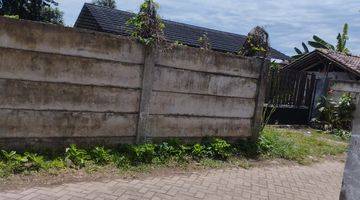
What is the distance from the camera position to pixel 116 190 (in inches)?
213

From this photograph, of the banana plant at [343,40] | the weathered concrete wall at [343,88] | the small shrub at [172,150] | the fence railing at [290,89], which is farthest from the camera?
the banana plant at [343,40]

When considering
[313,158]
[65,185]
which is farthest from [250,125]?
[65,185]

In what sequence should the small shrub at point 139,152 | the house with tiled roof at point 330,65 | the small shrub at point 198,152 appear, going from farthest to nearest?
the house with tiled roof at point 330,65, the small shrub at point 198,152, the small shrub at point 139,152

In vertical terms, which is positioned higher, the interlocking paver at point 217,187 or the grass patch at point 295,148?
the grass patch at point 295,148

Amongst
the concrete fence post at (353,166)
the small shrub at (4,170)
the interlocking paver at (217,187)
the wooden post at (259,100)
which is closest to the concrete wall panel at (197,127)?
the wooden post at (259,100)

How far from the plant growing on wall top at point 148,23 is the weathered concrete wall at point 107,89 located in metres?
0.26

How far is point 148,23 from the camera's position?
7.08m

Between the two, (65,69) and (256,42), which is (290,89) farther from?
(65,69)

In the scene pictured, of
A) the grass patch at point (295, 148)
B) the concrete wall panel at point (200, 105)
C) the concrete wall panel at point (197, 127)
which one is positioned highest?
the concrete wall panel at point (200, 105)

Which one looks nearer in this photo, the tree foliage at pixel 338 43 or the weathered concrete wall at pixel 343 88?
the weathered concrete wall at pixel 343 88

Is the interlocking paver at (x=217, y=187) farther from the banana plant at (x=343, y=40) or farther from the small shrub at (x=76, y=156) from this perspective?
the banana plant at (x=343, y=40)

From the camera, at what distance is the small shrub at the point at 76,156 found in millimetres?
6133

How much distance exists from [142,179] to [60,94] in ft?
5.64

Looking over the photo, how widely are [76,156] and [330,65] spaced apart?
15.3m
